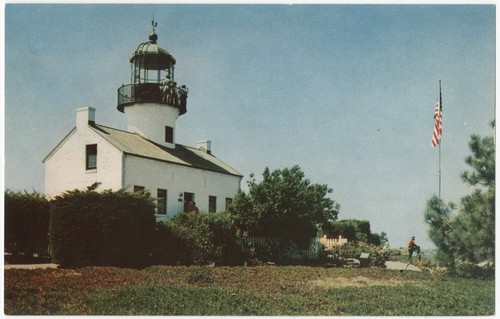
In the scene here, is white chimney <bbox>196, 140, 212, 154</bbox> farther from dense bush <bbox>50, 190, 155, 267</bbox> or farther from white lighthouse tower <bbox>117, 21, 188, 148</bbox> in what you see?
dense bush <bbox>50, 190, 155, 267</bbox>

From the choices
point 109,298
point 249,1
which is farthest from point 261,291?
→ point 249,1

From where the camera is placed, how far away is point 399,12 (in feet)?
38.9

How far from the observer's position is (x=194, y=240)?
745 inches

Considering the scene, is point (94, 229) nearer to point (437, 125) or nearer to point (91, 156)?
point (91, 156)

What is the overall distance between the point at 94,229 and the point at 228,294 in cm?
689

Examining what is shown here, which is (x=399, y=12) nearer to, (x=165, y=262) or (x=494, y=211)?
(x=494, y=211)

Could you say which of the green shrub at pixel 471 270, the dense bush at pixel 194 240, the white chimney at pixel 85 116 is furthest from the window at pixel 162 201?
A: the green shrub at pixel 471 270

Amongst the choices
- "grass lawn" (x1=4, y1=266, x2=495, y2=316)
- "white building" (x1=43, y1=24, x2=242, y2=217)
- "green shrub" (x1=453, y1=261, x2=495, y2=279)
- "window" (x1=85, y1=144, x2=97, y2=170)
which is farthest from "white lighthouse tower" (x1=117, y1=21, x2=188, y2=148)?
"green shrub" (x1=453, y1=261, x2=495, y2=279)

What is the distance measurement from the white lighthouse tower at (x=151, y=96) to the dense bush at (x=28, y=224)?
7710mm

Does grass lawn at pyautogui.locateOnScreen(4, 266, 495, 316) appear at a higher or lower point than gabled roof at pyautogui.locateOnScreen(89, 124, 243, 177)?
lower

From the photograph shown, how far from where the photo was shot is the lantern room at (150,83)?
24391mm

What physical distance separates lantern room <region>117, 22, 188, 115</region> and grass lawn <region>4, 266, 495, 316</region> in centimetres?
1206

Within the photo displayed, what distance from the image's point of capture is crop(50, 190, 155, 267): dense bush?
16.4m

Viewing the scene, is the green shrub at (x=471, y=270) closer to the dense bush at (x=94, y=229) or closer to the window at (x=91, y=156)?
the dense bush at (x=94, y=229)
